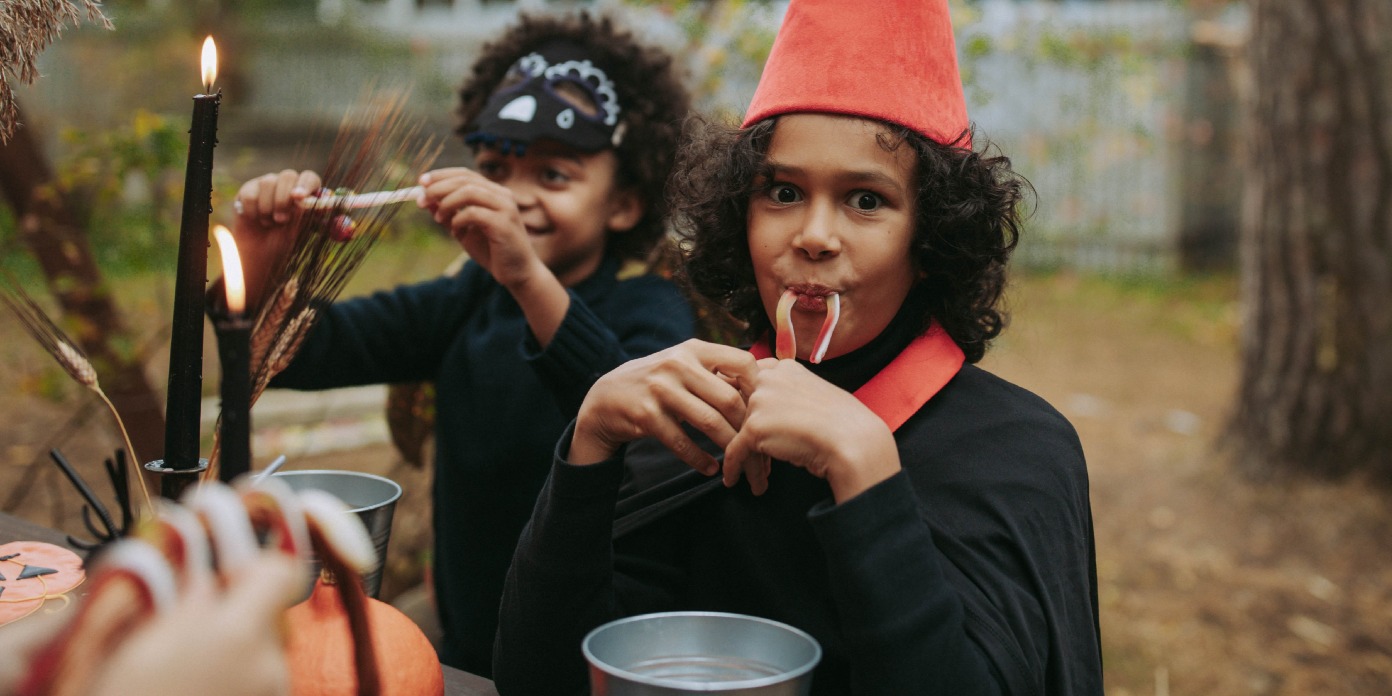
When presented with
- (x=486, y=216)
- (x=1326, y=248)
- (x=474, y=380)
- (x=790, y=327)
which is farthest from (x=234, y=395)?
(x=1326, y=248)

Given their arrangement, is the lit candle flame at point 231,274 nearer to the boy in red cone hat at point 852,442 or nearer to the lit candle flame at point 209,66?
the lit candle flame at point 209,66

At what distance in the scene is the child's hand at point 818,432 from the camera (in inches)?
48.2

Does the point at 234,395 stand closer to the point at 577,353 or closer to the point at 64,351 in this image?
the point at 64,351

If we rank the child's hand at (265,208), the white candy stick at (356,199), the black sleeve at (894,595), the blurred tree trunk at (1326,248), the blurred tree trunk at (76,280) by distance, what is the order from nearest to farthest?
the black sleeve at (894,595), the white candy stick at (356,199), the child's hand at (265,208), the blurred tree trunk at (76,280), the blurred tree trunk at (1326,248)

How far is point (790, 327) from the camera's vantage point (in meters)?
1.50

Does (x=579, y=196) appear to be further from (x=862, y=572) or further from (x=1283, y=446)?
(x=1283, y=446)

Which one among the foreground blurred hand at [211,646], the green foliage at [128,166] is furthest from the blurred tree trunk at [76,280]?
the foreground blurred hand at [211,646]

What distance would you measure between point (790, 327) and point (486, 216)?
31.9 inches

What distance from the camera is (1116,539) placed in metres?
5.13

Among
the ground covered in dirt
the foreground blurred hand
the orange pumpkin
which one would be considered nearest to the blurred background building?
the ground covered in dirt

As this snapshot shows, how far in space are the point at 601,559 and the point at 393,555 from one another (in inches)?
116

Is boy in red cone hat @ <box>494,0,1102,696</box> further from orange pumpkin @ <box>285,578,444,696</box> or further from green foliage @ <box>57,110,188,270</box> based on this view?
green foliage @ <box>57,110,188,270</box>

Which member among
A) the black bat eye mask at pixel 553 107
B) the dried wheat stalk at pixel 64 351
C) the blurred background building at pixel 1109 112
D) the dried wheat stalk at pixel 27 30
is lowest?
the blurred background building at pixel 1109 112

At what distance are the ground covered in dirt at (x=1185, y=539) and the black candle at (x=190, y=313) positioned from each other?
131cm
